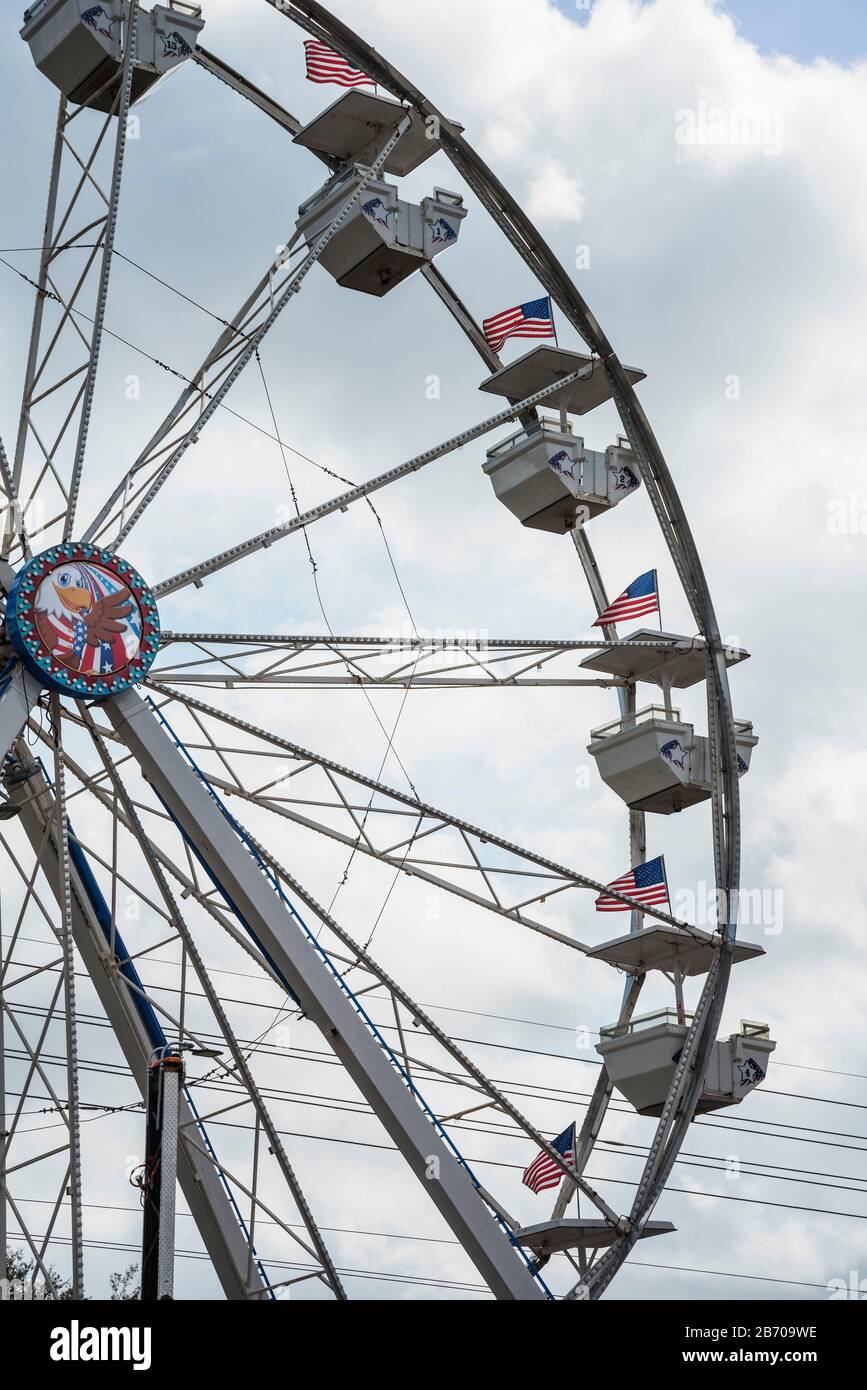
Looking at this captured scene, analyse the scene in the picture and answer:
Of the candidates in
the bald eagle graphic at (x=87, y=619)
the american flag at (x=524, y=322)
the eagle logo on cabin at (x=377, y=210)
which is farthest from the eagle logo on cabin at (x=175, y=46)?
the bald eagle graphic at (x=87, y=619)

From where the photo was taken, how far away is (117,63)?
18547 mm

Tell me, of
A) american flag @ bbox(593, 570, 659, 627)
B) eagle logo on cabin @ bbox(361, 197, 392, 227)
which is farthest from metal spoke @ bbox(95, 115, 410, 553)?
american flag @ bbox(593, 570, 659, 627)

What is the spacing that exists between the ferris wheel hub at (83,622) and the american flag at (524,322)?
555 cm

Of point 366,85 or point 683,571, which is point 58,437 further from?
point 683,571

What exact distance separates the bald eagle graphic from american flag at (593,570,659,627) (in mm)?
6059

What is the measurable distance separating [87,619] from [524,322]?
636 centimetres

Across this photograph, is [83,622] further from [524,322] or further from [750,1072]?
[750,1072]

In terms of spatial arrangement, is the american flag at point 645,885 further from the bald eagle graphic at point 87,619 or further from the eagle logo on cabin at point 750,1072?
the bald eagle graphic at point 87,619

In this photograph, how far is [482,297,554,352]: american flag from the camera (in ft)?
67.2

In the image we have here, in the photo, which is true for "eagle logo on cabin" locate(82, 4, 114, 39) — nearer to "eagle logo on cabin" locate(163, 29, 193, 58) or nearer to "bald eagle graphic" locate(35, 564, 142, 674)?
"eagle logo on cabin" locate(163, 29, 193, 58)

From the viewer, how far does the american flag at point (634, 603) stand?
2100 cm

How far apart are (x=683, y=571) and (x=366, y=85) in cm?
573

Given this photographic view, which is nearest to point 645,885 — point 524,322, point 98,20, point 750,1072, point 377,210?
point 750,1072
